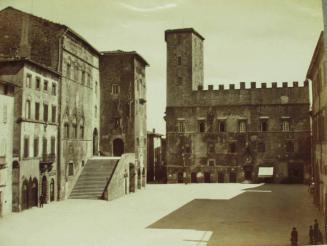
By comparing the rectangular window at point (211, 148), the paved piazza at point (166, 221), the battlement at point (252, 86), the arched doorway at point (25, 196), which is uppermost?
the battlement at point (252, 86)

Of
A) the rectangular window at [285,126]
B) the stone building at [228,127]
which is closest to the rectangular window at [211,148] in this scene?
the stone building at [228,127]

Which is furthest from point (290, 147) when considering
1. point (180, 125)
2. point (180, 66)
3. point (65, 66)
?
point (65, 66)

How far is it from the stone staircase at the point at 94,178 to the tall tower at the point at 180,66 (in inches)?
473

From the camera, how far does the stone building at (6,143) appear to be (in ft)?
59.5

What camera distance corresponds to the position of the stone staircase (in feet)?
78.6

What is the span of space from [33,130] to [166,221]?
8.16 m

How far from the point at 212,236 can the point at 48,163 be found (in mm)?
10723

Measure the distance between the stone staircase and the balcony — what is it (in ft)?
8.01

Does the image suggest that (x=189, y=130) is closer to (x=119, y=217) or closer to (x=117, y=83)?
(x=117, y=83)

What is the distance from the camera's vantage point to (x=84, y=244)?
44.7 feet

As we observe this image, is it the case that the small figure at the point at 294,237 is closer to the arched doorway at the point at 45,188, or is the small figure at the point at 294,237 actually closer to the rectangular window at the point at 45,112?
the arched doorway at the point at 45,188

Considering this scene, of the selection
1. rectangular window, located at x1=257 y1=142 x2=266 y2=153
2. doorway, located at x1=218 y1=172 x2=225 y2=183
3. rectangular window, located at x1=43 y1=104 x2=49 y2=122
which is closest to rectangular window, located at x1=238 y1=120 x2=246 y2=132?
rectangular window, located at x1=257 y1=142 x2=266 y2=153

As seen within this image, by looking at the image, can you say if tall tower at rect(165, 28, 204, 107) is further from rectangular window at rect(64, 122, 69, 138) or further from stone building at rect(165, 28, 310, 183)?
rectangular window at rect(64, 122, 69, 138)

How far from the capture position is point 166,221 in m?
17.8
